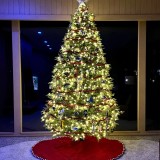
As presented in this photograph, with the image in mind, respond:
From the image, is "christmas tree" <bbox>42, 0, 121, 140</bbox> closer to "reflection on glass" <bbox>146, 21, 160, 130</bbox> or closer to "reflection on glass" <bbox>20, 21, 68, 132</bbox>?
"reflection on glass" <bbox>20, 21, 68, 132</bbox>

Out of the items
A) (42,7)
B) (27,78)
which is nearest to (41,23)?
(42,7)

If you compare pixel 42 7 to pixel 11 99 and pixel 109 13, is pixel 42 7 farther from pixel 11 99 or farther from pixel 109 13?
pixel 11 99

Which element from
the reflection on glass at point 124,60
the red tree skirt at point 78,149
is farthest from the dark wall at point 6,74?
the reflection on glass at point 124,60

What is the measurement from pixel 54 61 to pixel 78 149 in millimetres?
1993

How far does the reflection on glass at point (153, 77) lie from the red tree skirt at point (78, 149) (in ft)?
4.14

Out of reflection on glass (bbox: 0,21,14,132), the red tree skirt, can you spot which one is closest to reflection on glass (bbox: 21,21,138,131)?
reflection on glass (bbox: 0,21,14,132)

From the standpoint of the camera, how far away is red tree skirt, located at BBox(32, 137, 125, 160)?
370 centimetres

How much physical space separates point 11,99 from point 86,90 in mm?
2023

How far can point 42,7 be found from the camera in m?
4.65

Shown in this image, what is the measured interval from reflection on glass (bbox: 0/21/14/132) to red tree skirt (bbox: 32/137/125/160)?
47.2 inches

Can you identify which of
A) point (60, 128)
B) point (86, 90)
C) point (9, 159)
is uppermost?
point (86, 90)

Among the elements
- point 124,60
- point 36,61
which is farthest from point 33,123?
point 124,60

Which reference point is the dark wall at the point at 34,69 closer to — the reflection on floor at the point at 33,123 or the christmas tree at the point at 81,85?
the reflection on floor at the point at 33,123

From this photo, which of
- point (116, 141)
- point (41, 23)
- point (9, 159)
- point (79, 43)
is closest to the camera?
point (9, 159)
